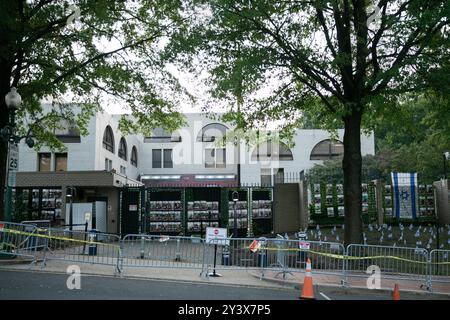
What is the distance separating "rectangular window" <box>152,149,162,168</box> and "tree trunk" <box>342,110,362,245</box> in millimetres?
35556

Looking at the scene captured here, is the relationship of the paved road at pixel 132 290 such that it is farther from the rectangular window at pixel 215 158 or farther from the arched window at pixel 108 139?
the rectangular window at pixel 215 158

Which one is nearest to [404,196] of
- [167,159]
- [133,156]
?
[167,159]

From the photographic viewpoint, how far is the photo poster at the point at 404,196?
25964 millimetres

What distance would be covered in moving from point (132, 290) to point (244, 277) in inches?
169

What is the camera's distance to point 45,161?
1480 inches

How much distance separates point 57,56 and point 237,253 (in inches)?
372

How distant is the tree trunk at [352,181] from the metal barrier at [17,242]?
9834 mm

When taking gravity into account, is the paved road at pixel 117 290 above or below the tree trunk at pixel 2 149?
below

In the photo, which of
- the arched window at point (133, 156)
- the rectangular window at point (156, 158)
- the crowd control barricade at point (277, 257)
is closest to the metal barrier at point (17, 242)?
the crowd control barricade at point (277, 257)

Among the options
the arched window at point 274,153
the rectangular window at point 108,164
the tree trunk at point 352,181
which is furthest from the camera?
the arched window at point 274,153

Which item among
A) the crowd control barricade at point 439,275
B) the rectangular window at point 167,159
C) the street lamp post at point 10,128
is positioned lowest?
the crowd control barricade at point 439,275

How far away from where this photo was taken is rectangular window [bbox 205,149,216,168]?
51.2m

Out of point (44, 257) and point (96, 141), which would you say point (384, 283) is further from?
point (96, 141)

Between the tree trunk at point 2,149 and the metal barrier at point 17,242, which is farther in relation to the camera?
the tree trunk at point 2,149
